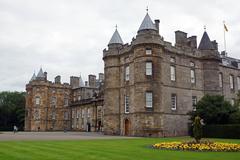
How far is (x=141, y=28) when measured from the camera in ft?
129

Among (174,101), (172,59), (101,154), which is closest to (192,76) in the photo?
(172,59)

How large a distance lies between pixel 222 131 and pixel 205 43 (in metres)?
16.3

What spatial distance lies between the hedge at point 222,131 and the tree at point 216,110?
1181 mm

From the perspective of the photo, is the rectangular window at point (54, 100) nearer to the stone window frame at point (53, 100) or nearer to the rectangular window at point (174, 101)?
the stone window frame at point (53, 100)

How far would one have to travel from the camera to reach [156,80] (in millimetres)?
38094

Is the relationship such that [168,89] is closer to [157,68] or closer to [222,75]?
[157,68]

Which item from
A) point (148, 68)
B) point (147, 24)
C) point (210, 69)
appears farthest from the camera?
point (210, 69)

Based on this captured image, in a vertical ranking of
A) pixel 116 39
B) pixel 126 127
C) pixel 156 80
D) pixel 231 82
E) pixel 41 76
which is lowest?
pixel 126 127

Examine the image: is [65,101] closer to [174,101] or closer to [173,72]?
[174,101]

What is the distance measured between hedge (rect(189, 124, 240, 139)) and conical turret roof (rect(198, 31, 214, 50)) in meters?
13.9

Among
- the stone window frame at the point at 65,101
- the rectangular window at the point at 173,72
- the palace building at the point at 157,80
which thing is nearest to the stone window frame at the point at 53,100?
the stone window frame at the point at 65,101

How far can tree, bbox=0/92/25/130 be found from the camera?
7781cm

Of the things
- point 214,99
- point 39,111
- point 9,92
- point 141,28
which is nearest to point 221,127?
point 214,99

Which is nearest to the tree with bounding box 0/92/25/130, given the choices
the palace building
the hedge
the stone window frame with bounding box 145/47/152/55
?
the palace building
